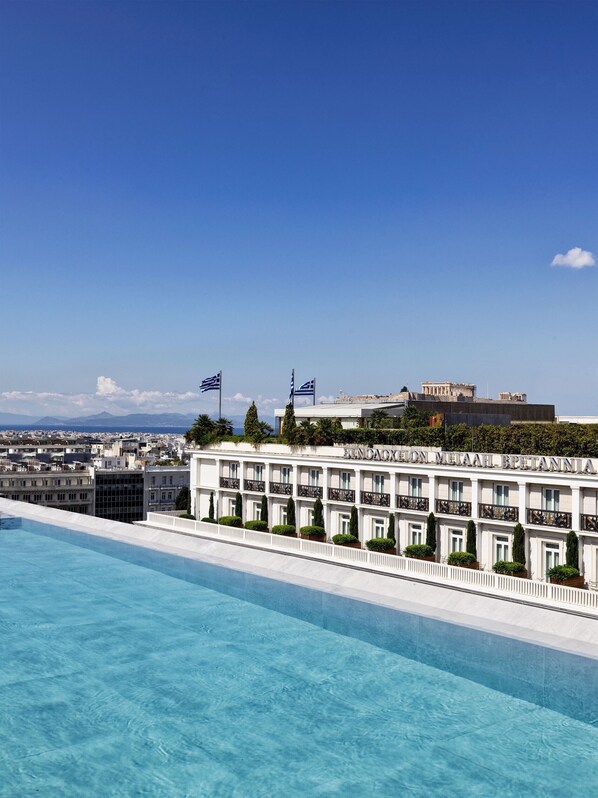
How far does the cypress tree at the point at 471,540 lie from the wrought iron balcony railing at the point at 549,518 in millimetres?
3121

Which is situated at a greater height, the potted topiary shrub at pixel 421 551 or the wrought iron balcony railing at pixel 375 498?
the wrought iron balcony railing at pixel 375 498

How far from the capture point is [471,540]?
40594 mm

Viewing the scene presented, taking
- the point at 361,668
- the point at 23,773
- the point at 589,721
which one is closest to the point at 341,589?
the point at 361,668

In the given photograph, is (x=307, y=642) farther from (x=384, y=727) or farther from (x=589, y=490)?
(x=589, y=490)

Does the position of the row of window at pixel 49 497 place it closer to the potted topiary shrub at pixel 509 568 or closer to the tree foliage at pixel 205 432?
the tree foliage at pixel 205 432

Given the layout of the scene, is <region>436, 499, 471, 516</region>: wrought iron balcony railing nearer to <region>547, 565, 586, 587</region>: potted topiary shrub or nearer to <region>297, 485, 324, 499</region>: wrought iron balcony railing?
<region>547, 565, 586, 587</region>: potted topiary shrub

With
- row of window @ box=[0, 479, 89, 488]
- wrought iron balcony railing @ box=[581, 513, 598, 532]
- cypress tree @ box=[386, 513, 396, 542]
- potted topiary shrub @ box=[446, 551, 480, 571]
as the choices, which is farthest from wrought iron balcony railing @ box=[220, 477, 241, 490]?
row of window @ box=[0, 479, 89, 488]

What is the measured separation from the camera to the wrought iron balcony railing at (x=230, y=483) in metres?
55.8

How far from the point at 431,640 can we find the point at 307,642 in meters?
4.08

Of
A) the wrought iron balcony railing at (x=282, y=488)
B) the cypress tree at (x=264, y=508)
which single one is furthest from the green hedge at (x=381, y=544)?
the cypress tree at (x=264, y=508)

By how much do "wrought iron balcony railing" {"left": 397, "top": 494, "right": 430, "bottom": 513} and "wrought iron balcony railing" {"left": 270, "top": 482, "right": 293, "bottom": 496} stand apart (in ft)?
31.1

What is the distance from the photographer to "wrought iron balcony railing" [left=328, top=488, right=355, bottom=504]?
157ft

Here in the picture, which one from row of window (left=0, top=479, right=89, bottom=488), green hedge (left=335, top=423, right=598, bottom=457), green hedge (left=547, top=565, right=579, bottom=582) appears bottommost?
row of window (left=0, top=479, right=89, bottom=488)

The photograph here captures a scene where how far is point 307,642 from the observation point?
1011 inches
